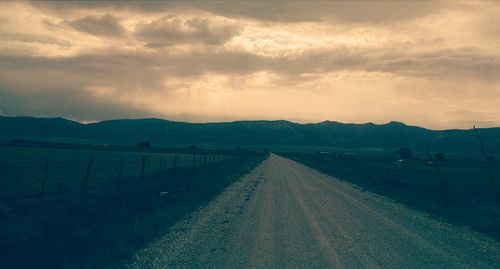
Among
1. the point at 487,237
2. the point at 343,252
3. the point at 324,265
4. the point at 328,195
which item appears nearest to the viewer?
the point at 324,265

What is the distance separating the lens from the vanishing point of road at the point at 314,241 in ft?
31.0

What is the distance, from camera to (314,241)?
457 inches

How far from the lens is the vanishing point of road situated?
9.45 meters

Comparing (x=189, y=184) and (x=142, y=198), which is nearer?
(x=142, y=198)

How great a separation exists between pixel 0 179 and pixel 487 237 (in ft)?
88.6

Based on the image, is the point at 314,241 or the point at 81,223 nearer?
the point at 314,241

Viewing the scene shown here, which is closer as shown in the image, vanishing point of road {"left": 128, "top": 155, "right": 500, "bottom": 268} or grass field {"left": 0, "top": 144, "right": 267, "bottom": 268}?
vanishing point of road {"left": 128, "top": 155, "right": 500, "bottom": 268}

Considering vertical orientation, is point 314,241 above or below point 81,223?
above

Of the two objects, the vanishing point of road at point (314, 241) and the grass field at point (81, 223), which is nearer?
the vanishing point of road at point (314, 241)

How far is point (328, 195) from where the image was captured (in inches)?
958

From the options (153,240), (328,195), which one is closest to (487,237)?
(153,240)

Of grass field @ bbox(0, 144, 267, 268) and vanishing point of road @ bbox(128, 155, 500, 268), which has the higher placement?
vanishing point of road @ bbox(128, 155, 500, 268)

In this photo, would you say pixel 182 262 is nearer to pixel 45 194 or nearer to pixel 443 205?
pixel 45 194

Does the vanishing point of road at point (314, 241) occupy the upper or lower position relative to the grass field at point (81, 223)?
upper
